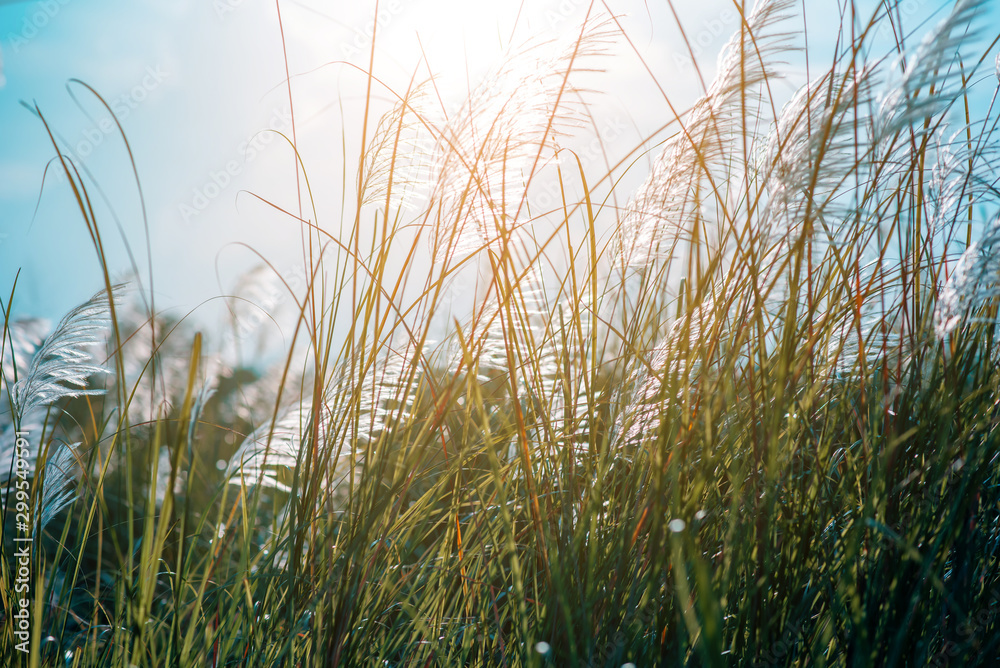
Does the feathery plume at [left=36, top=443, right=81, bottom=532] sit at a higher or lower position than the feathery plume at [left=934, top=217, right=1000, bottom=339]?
lower

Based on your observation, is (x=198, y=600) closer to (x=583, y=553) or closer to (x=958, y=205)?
(x=583, y=553)

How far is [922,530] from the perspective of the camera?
95 centimetres

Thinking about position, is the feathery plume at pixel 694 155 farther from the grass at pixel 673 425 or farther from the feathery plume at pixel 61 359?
the feathery plume at pixel 61 359

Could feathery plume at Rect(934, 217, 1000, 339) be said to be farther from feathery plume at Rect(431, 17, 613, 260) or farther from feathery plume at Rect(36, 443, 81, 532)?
feathery plume at Rect(36, 443, 81, 532)

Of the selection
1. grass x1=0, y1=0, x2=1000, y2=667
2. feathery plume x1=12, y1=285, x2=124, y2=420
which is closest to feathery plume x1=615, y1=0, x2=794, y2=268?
grass x1=0, y1=0, x2=1000, y2=667

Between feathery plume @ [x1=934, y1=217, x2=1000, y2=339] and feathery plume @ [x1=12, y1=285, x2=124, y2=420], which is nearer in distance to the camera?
feathery plume @ [x1=934, y1=217, x2=1000, y2=339]

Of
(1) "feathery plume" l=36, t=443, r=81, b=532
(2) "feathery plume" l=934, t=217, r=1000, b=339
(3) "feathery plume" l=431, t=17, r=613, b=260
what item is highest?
(3) "feathery plume" l=431, t=17, r=613, b=260

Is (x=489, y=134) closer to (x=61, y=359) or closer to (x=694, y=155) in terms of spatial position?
(x=694, y=155)

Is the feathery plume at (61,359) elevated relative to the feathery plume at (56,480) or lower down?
elevated

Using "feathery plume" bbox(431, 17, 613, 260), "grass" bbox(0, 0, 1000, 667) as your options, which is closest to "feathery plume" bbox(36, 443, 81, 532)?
"grass" bbox(0, 0, 1000, 667)

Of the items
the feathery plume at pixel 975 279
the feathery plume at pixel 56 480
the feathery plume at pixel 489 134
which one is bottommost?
the feathery plume at pixel 56 480

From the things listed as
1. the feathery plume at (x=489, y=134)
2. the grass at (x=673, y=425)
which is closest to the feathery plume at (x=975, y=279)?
the grass at (x=673, y=425)

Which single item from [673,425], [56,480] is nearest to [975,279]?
[673,425]

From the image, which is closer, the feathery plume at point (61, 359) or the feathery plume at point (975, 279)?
the feathery plume at point (975, 279)
